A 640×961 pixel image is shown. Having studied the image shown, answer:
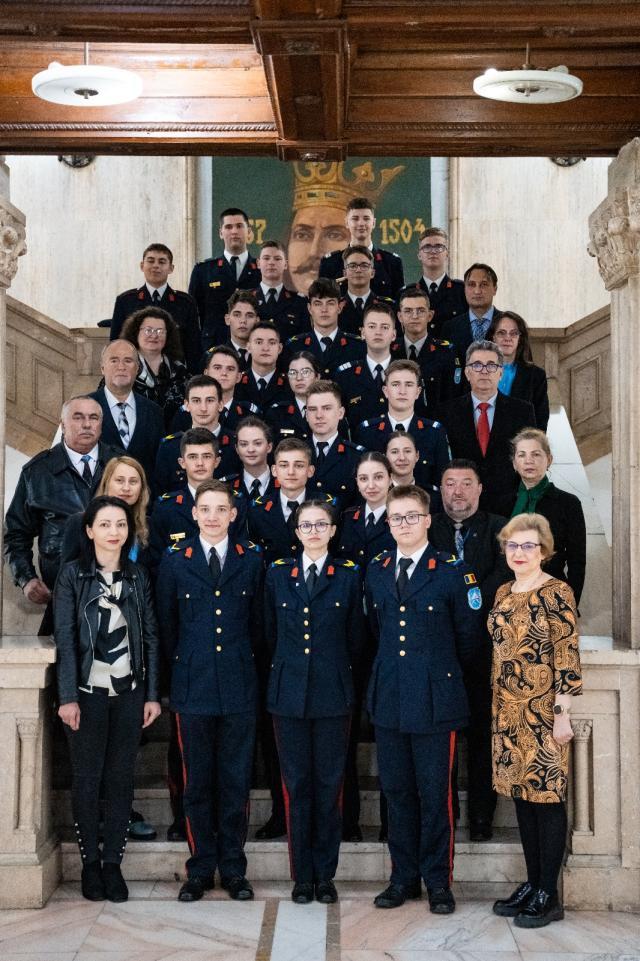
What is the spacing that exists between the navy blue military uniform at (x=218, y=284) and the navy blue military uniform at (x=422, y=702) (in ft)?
10.9

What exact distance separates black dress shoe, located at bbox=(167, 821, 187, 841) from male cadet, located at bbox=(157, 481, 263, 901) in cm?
25

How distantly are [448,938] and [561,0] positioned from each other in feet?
9.70

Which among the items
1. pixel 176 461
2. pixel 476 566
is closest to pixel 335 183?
pixel 176 461

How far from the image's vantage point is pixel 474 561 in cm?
520

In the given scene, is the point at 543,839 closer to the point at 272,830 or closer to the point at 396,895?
the point at 396,895

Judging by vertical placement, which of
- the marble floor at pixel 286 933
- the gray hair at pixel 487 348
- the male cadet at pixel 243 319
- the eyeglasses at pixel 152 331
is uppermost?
the male cadet at pixel 243 319

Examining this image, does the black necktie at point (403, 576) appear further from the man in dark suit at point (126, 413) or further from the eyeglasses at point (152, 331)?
the eyeglasses at point (152, 331)

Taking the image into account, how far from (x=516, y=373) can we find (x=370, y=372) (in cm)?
78

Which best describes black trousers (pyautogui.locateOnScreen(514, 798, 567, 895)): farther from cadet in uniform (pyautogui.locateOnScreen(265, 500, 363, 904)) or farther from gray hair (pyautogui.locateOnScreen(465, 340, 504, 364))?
gray hair (pyautogui.locateOnScreen(465, 340, 504, 364))

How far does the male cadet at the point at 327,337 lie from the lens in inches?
261

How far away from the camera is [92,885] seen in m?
4.88

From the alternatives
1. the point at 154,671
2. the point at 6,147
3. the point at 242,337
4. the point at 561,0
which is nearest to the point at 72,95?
the point at 6,147

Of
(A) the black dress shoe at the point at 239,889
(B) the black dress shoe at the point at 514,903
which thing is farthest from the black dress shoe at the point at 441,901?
(A) the black dress shoe at the point at 239,889

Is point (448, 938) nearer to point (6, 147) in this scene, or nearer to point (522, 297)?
point (6, 147)
